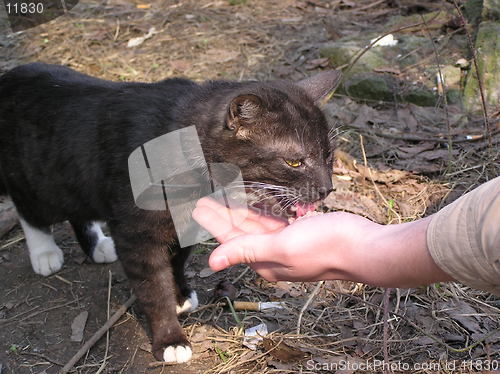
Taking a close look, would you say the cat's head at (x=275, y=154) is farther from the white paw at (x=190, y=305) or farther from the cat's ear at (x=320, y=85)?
the white paw at (x=190, y=305)

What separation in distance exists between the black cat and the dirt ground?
0.30 m

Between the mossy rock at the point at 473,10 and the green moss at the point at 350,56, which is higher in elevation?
the mossy rock at the point at 473,10

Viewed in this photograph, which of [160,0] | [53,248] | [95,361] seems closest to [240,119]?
[95,361]

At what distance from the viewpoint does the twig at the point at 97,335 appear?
2.83m

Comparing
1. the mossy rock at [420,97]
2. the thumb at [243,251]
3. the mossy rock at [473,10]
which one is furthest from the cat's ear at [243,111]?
the mossy rock at [473,10]

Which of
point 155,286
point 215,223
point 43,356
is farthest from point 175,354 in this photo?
point 215,223

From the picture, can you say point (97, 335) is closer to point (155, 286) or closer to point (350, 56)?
point (155, 286)

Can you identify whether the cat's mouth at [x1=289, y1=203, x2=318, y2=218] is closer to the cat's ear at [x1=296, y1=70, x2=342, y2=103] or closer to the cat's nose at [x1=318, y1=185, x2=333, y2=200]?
the cat's nose at [x1=318, y1=185, x2=333, y2=200]

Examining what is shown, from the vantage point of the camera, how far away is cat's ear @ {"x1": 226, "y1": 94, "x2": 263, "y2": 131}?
2.46 m

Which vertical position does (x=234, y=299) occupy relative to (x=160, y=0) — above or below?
below

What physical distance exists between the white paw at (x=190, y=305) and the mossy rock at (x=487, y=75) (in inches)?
112

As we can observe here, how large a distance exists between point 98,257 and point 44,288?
0.38 m

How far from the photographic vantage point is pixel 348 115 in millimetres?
4711

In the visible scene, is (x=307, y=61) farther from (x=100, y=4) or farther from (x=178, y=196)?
(x=178, y=196)
